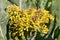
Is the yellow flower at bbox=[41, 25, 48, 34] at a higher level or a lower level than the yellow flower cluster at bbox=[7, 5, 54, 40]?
lower

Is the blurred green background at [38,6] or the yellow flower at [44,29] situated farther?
the yellow flower at [44,29]

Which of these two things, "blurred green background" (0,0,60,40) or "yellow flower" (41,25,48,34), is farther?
"yellow flower" (41,25,48,34)

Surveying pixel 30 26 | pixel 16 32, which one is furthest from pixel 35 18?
pixel 16 32

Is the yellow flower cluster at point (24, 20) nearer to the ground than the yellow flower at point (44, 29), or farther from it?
farther from it

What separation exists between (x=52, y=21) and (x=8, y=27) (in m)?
0.49

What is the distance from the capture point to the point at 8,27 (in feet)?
6.97

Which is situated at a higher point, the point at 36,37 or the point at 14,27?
the point at 14,27

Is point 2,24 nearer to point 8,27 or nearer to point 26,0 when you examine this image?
point 8,27

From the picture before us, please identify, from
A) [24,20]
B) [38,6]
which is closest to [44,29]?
[24,20]

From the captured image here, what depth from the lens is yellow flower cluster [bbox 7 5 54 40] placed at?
6.70ft

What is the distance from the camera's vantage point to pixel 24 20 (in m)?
2.04

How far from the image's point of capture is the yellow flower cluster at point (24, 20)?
2041mm

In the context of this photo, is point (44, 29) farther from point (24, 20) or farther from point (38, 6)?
point (38, 6)

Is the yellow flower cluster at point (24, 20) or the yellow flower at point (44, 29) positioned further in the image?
the yellow flower at point (44, 29)
